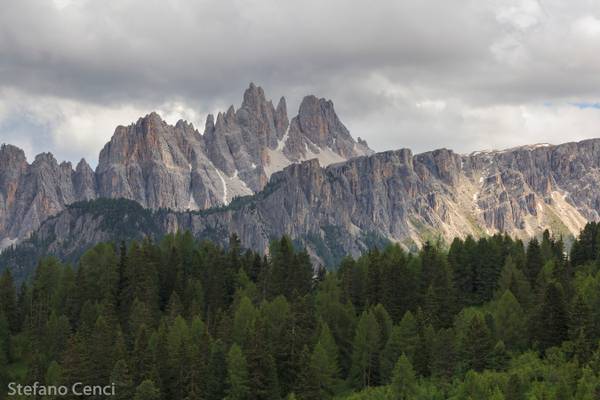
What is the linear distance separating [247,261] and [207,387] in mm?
49968

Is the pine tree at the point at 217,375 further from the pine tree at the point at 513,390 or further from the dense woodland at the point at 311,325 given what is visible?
the pine tree at the point at 513,390

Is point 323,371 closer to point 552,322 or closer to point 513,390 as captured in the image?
point 513,390

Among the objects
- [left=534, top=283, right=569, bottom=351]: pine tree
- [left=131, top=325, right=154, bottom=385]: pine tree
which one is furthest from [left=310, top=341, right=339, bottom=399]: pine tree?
[left=534, top=283, right=569, bottom=351]: pine tree

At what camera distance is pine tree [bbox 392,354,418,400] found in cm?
8056

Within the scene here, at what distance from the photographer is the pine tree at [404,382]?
264 feet

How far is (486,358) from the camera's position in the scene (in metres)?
84.2

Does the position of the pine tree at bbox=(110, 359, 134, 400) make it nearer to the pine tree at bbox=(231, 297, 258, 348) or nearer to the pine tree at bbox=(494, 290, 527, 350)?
the pine tree at bbox=(231, 297, 258, 348)

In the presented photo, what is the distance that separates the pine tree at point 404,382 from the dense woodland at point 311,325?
0.50ft

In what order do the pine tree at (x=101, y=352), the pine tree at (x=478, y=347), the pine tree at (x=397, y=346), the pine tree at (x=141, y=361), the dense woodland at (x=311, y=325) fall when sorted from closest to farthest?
the dense woodland at (x=311, y=325)
the pine tree at (x=478, y=347)
the pine tree at (x=141, y=361)
the pine tree at (x=397, y=346)
the pine tree at (x=101, y=352)

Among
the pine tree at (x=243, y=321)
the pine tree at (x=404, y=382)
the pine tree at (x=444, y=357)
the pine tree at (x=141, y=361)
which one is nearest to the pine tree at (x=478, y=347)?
the pine tree at (x=444, y=357)

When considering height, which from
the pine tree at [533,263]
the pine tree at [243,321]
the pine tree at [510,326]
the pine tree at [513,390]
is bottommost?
the pine tree at [513,390]

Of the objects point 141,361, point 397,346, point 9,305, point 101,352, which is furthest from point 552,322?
point 9,305

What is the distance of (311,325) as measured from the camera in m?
99.8

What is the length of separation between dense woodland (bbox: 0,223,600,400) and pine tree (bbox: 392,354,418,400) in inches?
6.0
